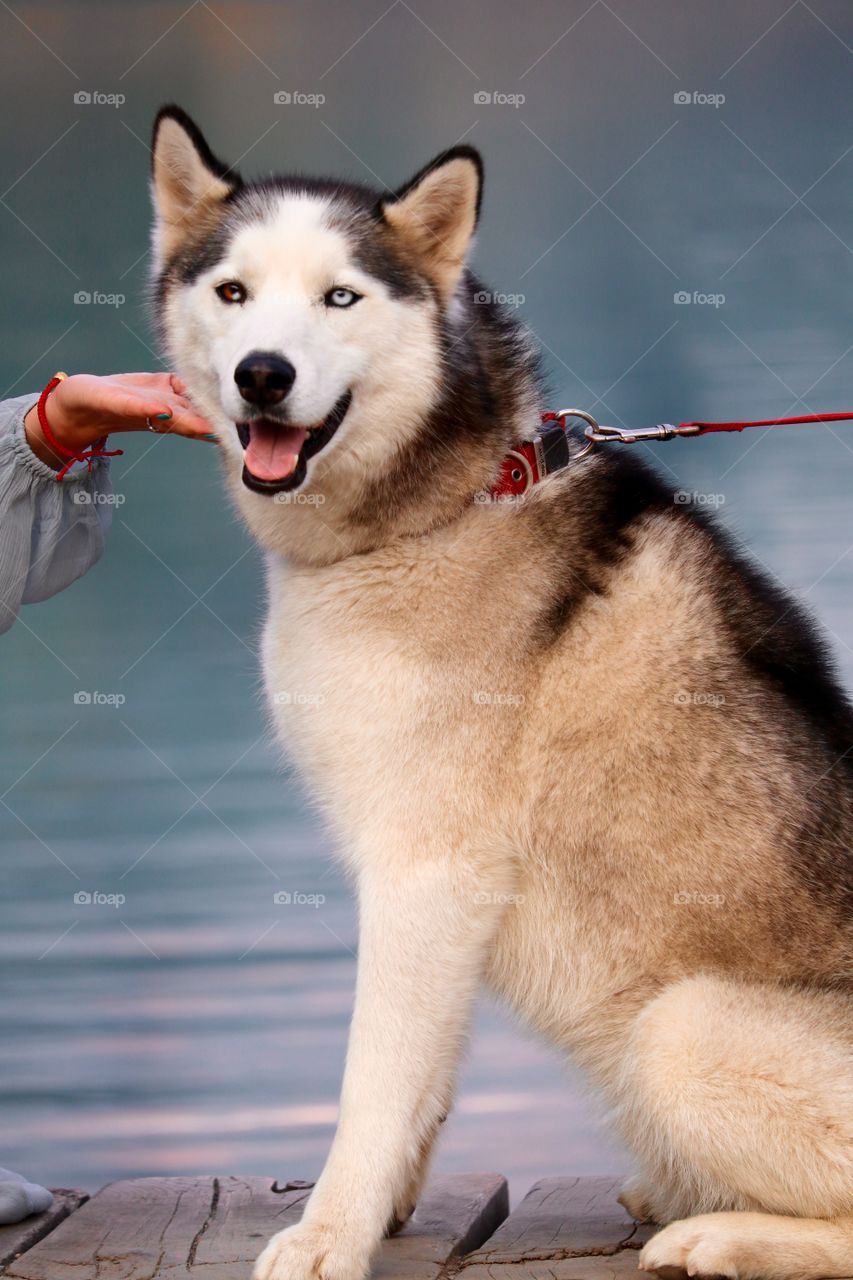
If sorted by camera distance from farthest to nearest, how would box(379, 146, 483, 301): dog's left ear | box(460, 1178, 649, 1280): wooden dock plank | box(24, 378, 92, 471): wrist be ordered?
box(24, 378, 92, 471): wrist, box(379, 146, 483, 301): dog's left ear, box(460, 1178, 649, 1280): wooden dock plank

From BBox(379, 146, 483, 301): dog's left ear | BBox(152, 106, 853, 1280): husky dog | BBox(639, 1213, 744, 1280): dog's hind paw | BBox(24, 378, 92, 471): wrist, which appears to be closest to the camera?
BBox(639, 1213, 744, 1280): dog's hind paw

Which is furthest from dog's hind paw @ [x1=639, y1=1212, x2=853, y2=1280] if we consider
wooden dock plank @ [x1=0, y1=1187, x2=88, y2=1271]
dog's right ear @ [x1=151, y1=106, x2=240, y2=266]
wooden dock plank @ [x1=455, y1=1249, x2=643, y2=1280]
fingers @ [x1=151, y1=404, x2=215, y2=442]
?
dog's right ear @ [x1=151, y1=106, x2=240, y2=266]

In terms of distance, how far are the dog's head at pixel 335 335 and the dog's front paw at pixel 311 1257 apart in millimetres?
1418

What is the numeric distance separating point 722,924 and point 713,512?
3.38 feet

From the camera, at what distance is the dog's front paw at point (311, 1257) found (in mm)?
2779

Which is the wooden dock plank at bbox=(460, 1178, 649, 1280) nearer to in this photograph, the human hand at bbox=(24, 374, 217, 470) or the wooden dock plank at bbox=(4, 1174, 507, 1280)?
the wooden dock plank at bbox=(4, 1174, 507, 1280)

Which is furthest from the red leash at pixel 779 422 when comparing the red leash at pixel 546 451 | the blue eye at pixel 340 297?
the blue eye at pixel 340 297

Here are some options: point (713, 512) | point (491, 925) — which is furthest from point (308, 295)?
point (491, 925)

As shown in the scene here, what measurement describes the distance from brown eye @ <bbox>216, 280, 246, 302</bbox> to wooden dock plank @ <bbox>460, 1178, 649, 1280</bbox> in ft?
6.75

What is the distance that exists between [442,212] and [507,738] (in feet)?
3.96

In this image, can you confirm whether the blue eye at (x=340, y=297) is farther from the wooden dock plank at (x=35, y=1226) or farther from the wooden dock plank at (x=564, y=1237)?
the wooden dock plank at (x=35, y=1226)

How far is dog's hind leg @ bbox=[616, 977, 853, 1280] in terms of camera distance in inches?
108

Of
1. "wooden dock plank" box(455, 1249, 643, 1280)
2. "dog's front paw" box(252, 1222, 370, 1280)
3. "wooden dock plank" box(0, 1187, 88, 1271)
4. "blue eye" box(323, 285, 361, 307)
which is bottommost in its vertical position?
"wooden dock plank" box(0, 1187, 88, 1271)

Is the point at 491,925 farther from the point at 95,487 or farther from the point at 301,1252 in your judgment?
the point at 95,487
